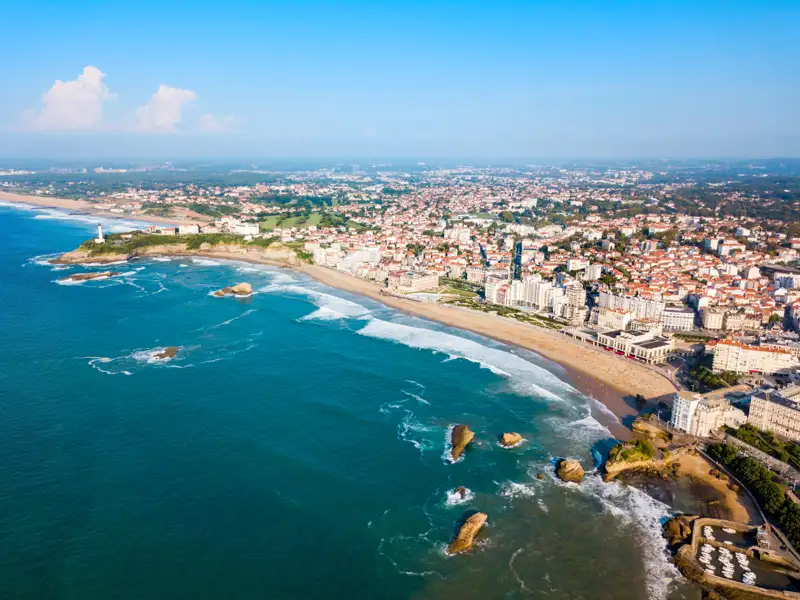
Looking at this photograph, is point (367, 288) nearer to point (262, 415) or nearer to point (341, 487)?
point (262, 415)

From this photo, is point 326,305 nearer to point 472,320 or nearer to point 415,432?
point 472,320

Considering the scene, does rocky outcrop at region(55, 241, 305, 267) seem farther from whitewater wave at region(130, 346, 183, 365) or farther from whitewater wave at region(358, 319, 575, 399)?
whitewater wave at region(130, 346, 183, 365)

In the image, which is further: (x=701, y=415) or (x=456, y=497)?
(x=701, y=415)

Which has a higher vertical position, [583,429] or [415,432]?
[415,432]

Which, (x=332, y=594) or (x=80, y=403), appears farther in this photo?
(x=80, y=403)

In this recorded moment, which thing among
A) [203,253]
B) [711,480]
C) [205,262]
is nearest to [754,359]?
[711,480]

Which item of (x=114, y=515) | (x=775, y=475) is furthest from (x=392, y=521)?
(x=775, y=475)
